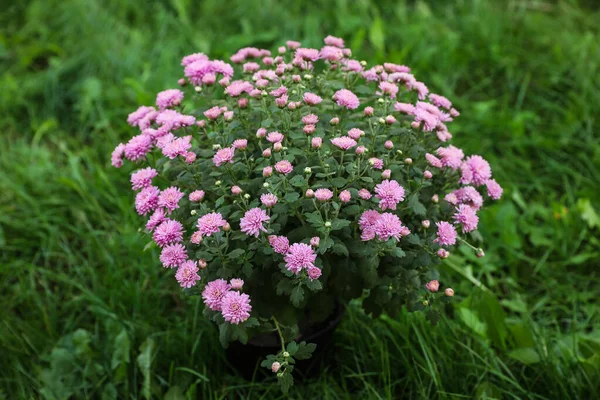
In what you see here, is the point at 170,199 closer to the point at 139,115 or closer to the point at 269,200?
the point at 269,200

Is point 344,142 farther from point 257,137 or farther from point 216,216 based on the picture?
point 216,216

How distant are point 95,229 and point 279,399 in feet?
3.73

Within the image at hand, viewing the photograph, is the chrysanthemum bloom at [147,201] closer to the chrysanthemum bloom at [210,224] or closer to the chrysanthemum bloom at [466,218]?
the chrysanthemum bloom at [210,224]

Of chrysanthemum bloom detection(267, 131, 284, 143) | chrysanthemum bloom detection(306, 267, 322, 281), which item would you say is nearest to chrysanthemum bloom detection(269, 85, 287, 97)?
chrysanthemum bloom detection(267, 131, 284, 143)

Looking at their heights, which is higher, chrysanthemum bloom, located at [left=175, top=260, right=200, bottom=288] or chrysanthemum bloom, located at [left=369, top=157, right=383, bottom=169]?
chrysanthemum bloom, located at [left=369, top=157, right=383, bottom=169]

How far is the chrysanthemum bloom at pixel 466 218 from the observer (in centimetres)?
141

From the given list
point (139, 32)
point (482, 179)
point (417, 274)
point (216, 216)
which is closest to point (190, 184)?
point (216, 216)

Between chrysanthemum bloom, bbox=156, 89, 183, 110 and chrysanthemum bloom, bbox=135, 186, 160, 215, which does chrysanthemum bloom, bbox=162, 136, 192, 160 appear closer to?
Result: chrysanthemum bloom, bbox=135, 186, 160, 215

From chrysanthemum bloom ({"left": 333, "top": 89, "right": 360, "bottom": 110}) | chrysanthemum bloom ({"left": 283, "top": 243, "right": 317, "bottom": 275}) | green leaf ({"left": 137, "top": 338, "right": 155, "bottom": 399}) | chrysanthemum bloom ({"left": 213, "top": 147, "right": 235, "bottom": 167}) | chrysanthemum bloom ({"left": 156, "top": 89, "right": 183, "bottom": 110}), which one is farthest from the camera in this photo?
green leaf ({"left": 137, "top": 338, "right": 155, "bottom": 399})

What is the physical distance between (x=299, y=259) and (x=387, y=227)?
0.69ft

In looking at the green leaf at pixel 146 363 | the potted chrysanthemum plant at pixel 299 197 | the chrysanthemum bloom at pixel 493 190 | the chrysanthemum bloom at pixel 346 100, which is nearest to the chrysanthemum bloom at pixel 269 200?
the potted chrysanthemum plant at pixel 299 197

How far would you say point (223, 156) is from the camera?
53.2 inches

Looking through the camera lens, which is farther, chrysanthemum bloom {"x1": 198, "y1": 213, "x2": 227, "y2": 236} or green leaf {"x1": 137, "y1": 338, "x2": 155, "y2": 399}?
green leaf {"x1": 137, "y1": 338, "x2": 155, "y2": 399}

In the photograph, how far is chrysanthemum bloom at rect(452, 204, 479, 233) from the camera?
4.64 ft
